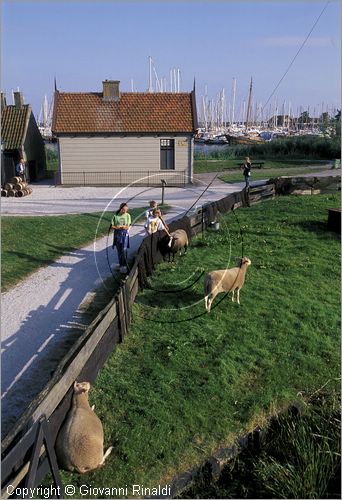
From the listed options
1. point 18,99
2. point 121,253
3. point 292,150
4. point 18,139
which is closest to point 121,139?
point 18,139

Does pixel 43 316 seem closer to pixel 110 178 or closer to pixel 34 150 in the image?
pixel 110 178

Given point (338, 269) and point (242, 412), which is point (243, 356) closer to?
point (242, 412)

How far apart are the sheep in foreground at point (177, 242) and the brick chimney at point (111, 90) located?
2104cm

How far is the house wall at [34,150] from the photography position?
3541 cm

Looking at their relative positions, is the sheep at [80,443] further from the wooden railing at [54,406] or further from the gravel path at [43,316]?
the gravel path at [43,316]

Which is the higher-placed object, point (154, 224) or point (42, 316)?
point (154, 224)

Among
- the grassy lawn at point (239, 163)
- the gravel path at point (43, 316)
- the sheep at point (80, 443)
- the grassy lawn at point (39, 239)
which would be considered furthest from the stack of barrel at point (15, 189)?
the sheep at point (80, 443)

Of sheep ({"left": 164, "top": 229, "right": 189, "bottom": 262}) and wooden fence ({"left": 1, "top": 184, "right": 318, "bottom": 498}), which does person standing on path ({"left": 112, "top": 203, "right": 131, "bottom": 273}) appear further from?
wooden fence ({"left": 1, "top": 184, "right": 318, "bottom": 498})

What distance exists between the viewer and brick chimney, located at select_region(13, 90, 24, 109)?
35750 mm

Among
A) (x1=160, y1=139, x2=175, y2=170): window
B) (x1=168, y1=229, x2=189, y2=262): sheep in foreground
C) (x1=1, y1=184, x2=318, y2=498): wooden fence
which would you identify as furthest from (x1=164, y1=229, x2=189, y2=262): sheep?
(x1=160, y1=139, x2=175, y2=170): window

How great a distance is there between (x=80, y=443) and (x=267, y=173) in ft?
115

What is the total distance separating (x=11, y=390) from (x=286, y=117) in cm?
14519

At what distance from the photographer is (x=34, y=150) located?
1465 inches

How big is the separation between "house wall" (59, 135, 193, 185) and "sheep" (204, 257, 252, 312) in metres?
21.4
